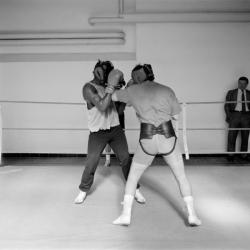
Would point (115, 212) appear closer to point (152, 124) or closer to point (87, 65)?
point (152, 124)

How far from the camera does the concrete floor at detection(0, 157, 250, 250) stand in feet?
7.48

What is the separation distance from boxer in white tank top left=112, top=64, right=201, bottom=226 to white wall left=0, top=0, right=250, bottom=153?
2.93 m

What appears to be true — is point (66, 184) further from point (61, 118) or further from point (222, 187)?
point (61, 118)

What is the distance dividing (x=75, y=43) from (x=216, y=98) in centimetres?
234

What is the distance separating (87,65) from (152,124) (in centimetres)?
320

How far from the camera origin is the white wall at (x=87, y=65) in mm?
5285

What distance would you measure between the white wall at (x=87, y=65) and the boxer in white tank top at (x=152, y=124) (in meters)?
2.93

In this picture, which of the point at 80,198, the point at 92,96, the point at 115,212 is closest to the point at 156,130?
the point at 92,96

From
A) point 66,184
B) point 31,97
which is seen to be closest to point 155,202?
point 66,184

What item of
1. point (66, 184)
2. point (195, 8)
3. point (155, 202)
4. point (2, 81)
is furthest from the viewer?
point (2, 81)

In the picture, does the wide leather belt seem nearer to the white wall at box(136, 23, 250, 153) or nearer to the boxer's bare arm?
the boxer's bare arm

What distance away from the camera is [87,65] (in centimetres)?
543

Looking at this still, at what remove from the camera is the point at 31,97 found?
5.50m

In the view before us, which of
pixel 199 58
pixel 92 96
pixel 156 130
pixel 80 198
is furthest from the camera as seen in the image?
pixel 199 58
